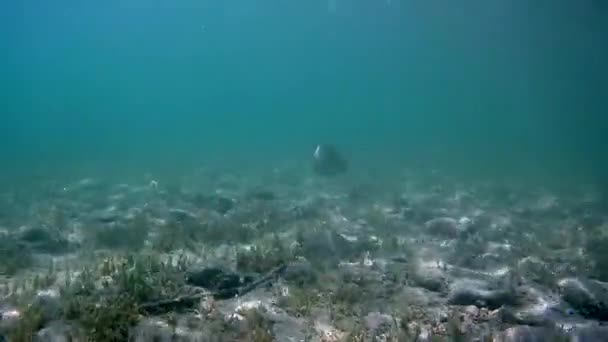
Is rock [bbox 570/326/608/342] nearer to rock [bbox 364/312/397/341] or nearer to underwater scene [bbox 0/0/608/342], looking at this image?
underwater scene [bbox 0/0/608/342]

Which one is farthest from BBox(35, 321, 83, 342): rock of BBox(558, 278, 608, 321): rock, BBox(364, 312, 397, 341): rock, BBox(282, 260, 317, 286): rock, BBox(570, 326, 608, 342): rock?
BBox(558, 278, 608, 321): rock

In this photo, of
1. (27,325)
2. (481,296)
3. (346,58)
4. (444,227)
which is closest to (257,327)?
(27,325)

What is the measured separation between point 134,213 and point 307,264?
368 inches

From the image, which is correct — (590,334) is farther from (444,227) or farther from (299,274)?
(444,227)

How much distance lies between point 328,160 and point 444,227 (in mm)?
9546

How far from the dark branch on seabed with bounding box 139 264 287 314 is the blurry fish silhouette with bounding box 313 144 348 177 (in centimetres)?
1377

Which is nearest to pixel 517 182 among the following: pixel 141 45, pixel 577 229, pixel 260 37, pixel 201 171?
pixel 577 229

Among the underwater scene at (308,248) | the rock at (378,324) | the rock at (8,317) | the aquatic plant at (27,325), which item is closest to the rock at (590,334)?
the underwater scene at (308,248)

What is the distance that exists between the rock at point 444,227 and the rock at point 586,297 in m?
4.85

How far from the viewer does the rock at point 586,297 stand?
28.3 feet

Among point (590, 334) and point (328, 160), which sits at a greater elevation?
point (328, 160)

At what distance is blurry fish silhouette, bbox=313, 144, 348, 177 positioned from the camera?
23323 mm

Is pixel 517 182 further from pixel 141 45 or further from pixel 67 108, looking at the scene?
pixel 67 108

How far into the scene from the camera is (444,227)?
14781 millimetres
